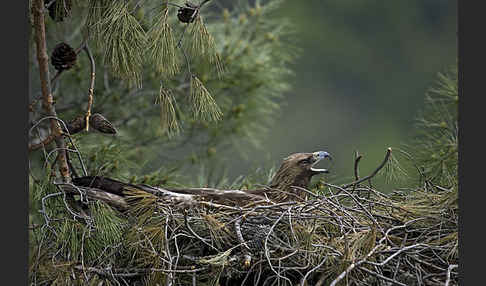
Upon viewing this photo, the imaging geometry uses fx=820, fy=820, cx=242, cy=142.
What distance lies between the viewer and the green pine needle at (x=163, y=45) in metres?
2.66

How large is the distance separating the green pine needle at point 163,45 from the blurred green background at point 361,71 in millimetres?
6657

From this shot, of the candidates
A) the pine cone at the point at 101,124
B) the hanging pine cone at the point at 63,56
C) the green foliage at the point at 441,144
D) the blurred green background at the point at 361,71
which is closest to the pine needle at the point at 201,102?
the pine cone at the point at 101,124

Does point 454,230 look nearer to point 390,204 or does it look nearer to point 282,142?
point 390,204

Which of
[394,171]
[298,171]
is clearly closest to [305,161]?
[298,171]

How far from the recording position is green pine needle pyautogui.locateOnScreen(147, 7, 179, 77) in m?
2.66

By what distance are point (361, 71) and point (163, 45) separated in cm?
1136

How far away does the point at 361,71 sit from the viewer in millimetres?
13758

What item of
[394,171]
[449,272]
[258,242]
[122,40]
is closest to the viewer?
[449,272]

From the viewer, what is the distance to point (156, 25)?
268 centimetres

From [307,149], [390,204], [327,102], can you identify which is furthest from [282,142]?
[390,204]

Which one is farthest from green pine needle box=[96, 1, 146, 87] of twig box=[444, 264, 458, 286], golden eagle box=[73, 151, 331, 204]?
twig box=[444, 264, 458, 286]

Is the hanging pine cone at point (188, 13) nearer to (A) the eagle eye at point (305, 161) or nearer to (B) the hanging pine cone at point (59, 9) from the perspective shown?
(B) the hanging pine cone at point (59, 9)

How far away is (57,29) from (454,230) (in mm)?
2417

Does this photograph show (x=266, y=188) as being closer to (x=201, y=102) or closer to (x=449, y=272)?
(x=201, y=102)
